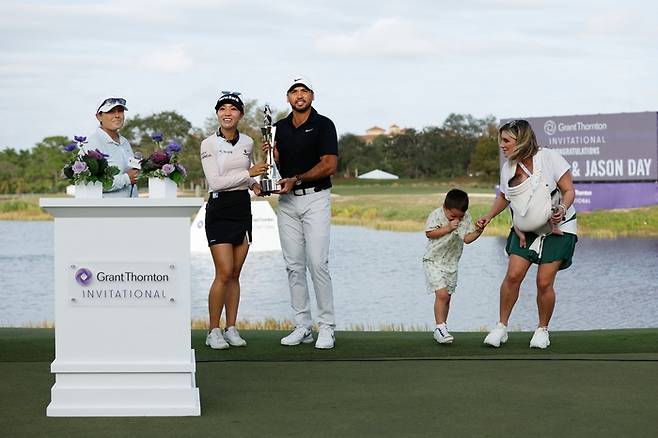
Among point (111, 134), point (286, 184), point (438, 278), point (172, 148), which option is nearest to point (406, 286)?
point (438, 278)

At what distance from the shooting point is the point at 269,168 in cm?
793

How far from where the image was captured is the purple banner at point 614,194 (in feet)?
155

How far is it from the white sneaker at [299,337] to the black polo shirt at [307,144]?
0.98 metres

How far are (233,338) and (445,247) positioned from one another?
1540mm

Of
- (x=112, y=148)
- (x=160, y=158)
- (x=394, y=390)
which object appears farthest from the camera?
(x=112, y=148)

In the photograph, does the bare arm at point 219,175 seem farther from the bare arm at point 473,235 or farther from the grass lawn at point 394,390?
the bare arm at point 473,235

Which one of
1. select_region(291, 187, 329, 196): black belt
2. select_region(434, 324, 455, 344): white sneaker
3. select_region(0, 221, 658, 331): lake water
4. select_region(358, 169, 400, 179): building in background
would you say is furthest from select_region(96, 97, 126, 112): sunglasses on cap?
select_region(358, 169, 400, 179): building in background

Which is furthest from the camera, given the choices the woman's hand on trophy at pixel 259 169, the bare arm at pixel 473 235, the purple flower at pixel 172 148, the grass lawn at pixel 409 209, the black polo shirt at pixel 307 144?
the grass lawn at pixel 409 209

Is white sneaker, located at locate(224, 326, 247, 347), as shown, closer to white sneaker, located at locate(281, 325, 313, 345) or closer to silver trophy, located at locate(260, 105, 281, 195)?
white sneaker, located at locate(281, 325, 313, 345)

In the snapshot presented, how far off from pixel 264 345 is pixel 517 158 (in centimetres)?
204

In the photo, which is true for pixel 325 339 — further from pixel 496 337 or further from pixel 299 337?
pixel 496 337

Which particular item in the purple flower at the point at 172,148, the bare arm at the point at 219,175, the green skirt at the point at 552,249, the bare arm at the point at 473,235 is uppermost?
the purple flower at the point at 172,148

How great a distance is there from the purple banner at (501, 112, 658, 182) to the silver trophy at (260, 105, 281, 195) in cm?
3966

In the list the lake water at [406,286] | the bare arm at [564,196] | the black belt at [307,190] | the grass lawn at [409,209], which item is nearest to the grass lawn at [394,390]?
the bare arm at [564,196]
